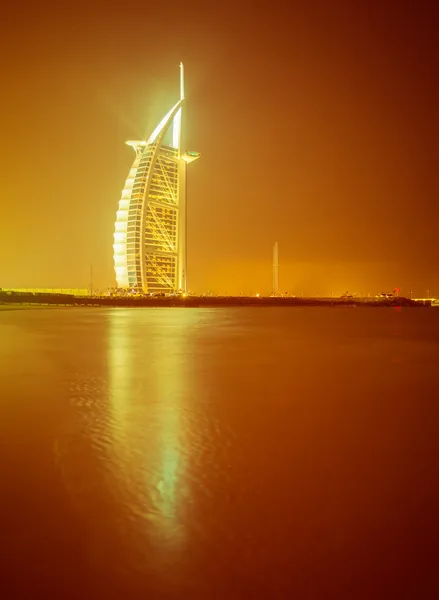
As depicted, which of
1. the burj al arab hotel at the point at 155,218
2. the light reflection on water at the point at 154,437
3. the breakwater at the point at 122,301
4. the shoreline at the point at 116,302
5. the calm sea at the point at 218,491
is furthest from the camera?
the burj al arab hotel at the point at 155,218

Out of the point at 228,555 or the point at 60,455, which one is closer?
the point at 228,555

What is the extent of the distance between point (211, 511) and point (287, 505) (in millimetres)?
591

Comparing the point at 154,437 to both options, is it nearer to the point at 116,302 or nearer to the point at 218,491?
the point at 218,491

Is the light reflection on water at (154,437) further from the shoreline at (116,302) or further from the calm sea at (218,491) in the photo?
the shoreline at (116,302)

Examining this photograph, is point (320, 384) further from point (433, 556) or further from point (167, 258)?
point (167, 258)

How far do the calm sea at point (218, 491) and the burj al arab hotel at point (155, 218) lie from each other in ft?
364

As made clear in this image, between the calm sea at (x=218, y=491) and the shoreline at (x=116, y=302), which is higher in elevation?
the shoreline at (x=116, y=302)

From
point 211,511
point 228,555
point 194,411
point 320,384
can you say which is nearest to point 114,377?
point 194,411

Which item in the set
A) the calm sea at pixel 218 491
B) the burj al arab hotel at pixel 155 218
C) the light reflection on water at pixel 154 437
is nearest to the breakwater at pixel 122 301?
the burj al arab hotel at pixel 155 218

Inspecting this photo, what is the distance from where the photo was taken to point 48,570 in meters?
2.79

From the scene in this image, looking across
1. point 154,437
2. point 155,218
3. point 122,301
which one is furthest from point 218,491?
point 155,218

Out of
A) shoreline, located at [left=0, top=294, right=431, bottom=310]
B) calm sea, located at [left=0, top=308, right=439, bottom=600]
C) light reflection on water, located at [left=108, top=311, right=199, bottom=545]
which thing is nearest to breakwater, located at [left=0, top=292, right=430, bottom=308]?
shoreline, located at [left=0, top=294, right=431, bottom=310]

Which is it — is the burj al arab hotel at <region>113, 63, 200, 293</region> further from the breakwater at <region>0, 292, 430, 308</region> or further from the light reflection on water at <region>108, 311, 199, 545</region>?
the light reflection on water at <region>108, 311, 199, 545</region>

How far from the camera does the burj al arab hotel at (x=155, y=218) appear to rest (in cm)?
11806
